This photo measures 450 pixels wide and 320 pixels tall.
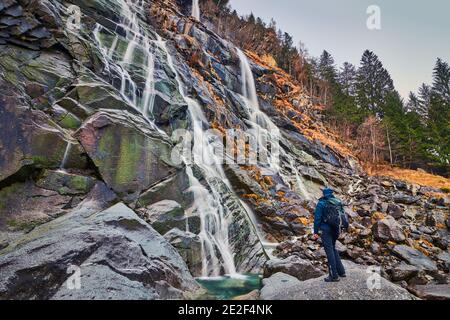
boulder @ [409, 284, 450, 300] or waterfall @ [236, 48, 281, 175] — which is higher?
waterfall @ [236, 48, 281, 175]

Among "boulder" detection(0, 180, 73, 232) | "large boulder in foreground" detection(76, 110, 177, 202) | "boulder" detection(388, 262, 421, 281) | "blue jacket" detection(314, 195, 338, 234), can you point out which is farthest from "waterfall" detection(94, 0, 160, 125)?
"boulder" detection(388, 262, 421, 281)

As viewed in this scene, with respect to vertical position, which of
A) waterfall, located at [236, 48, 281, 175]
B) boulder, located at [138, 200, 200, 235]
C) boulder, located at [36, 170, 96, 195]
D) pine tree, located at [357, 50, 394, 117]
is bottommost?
boulder, located at [138, 200, 200, 235]

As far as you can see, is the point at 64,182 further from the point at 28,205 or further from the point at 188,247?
the point at 188,247

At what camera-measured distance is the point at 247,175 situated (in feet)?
68.1

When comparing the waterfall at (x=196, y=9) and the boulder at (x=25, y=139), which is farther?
the waterfall at (x=196, y=9)

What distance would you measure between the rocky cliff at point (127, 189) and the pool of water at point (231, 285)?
59cm

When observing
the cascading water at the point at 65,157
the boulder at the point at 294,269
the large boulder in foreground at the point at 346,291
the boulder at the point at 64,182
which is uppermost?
the cascading water at the point at 65,157

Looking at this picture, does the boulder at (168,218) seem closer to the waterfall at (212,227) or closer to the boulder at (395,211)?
the waterfall at (212,227)

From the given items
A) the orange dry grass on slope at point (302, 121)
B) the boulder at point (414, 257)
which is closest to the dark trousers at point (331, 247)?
the boulder at point (414, 257)

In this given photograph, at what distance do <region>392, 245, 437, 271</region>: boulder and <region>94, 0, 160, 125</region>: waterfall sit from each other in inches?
575

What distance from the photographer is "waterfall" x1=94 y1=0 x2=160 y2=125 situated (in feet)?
60.6

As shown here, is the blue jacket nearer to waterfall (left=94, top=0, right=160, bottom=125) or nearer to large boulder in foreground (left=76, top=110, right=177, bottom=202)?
large boulder in foreground (left=76, top=110, right=177, bottom=202)

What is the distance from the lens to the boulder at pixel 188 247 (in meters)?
11.1

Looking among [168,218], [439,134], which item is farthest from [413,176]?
[168,218]
